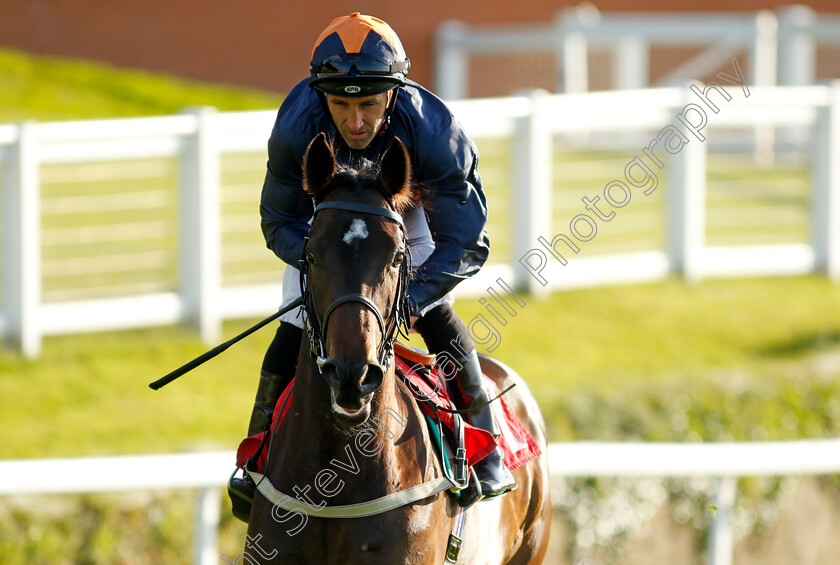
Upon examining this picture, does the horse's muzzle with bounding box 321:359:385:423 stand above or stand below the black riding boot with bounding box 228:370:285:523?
above

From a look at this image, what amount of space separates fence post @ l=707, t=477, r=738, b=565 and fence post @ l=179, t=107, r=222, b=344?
3287mm

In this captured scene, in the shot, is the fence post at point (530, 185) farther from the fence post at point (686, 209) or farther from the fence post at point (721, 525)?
the fence post at point (721, 525)

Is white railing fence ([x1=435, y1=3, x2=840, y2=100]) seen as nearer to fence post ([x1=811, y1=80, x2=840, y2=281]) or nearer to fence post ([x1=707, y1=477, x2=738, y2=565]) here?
fence post ([x1=811, y1=80, x2=840, y2=281])

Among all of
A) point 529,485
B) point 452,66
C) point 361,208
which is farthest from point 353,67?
point 452,66

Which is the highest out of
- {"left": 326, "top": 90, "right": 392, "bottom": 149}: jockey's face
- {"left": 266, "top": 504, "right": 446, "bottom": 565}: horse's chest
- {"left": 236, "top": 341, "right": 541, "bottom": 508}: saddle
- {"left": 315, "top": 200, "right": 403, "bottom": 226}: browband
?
{"left": 326, "top": 90, "right": 392, "bottom": 149}: jockey's face

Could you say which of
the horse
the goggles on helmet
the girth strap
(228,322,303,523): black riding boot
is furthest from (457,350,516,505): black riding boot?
the goggles on helmet

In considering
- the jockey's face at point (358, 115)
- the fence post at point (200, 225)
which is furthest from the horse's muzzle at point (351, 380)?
the fence post at point (200, 225)

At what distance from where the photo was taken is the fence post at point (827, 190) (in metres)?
9.29

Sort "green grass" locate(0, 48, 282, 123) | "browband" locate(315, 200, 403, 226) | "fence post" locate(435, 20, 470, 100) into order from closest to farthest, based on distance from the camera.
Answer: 1. "browband" locate(315, 200, 403, 226)
2. "green grass" locate(0, 48, 282, 123)
3. "fence post" locate(435, 20, 470, 100)

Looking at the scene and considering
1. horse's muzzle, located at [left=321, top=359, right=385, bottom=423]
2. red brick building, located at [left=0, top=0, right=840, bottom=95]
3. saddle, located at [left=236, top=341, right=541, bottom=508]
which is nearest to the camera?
horse's muzzle, located at [left=321, top=359, right=385, bottom=423]

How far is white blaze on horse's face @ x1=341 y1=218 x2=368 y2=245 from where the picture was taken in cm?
272

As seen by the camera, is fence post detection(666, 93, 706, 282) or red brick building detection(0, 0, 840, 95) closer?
fence post detection(666, 93, 706, 282)

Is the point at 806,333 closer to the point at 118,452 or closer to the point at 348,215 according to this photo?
the point at 118,452

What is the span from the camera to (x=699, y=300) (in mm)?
8547
